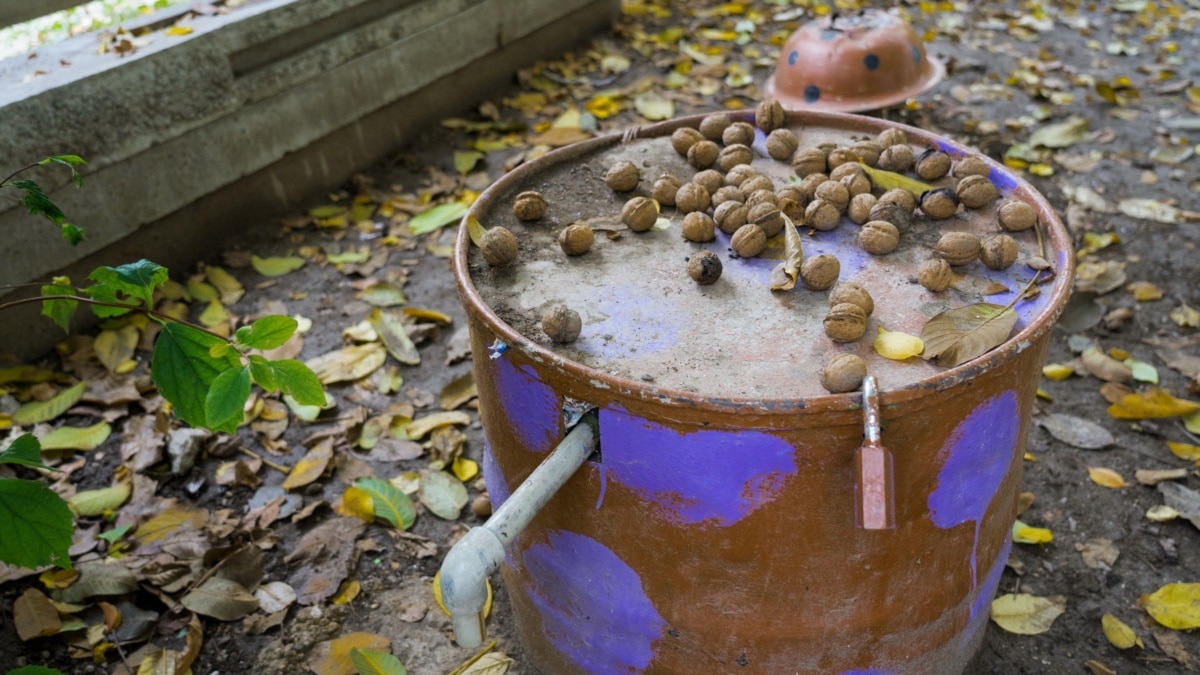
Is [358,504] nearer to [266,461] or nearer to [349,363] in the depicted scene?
[266,461]

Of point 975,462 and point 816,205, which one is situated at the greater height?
point 816,205

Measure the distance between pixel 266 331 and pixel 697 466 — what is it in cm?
69

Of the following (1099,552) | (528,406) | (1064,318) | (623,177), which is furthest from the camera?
(1064,318)

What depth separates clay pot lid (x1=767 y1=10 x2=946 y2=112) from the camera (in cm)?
350

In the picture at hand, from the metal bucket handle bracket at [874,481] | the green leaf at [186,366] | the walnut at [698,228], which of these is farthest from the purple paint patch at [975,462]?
the green leaf at [186,366]

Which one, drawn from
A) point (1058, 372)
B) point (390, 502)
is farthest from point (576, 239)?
point (1058, 372)

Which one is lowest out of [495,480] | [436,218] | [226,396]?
[436,218]

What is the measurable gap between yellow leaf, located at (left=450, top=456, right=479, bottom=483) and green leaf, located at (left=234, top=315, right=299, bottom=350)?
1.26 meters

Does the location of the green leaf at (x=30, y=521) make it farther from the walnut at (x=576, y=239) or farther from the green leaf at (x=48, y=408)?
the green leaf at (x=48, y=408)

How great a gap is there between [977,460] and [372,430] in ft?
5.99

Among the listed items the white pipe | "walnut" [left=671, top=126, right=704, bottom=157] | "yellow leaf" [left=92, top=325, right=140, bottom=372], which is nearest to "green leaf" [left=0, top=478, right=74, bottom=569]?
the white pipe

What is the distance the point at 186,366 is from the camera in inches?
57.6

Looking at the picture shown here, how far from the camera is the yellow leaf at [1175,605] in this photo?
7.12ft

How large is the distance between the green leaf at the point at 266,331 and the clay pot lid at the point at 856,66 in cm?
252
